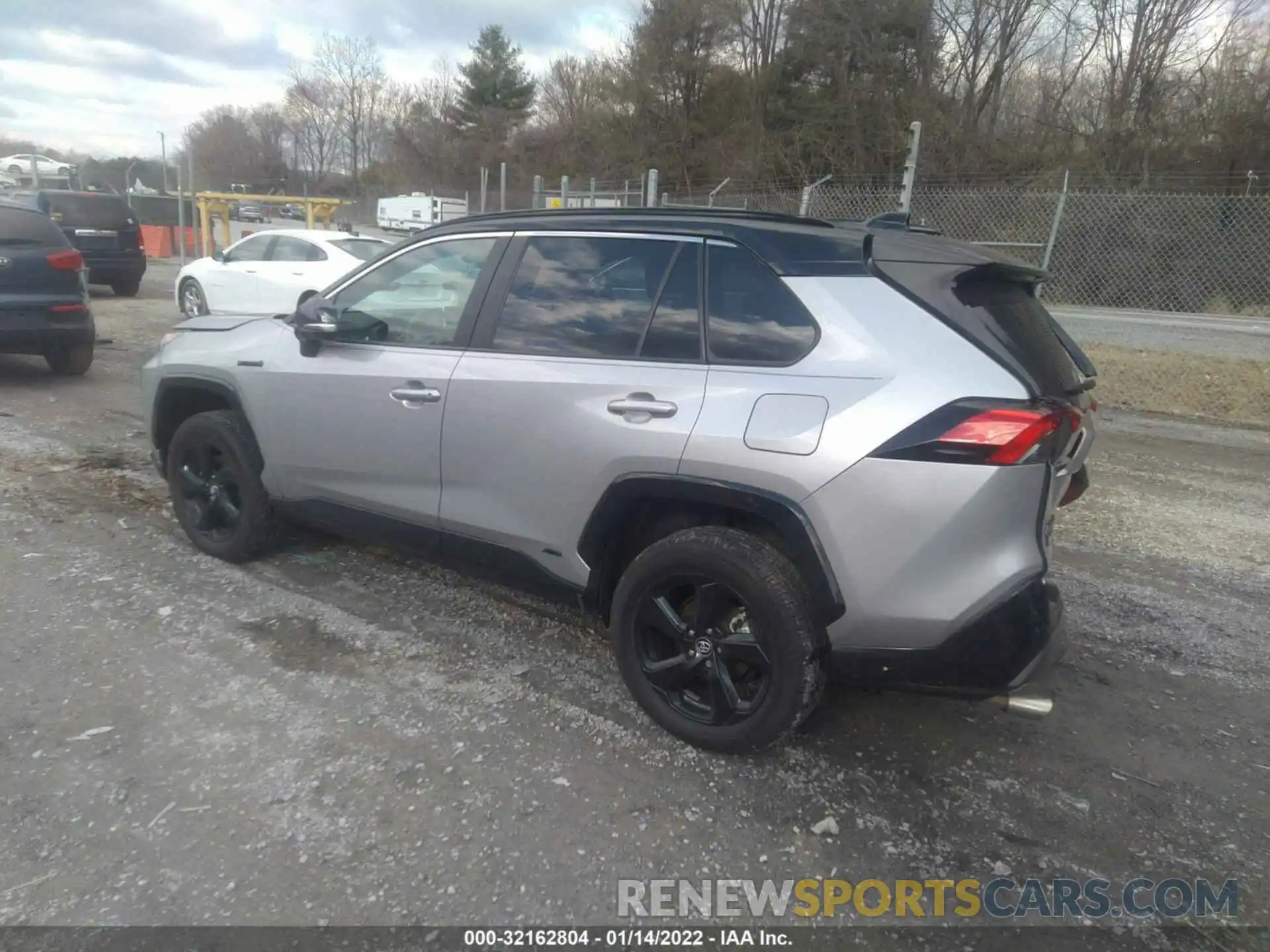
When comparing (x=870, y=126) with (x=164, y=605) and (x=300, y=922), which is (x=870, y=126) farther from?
(x=300, y=922)

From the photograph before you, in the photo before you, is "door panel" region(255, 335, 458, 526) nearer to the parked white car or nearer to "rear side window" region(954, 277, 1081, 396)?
"rear side window" region(954, 277, 1081, 396)

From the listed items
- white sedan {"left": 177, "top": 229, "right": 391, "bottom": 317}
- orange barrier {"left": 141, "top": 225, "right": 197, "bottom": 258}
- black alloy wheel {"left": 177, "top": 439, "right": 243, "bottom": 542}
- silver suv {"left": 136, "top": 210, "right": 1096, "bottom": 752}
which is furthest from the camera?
orange barrier {"left": 141, "top": 225, "right": 197, "bottom": 258}

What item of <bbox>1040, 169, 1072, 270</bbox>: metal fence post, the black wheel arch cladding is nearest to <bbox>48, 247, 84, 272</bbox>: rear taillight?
the black wheel arch cladding

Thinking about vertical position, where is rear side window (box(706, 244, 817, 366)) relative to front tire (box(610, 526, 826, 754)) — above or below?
above

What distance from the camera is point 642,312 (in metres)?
3.14

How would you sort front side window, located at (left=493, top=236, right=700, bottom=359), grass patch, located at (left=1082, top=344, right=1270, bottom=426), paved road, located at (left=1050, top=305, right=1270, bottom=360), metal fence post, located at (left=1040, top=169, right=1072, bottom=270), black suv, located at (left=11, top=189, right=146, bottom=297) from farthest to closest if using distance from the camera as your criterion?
black suv, located at (left=11, top=189, right=146, bottom=297) < metal fence post, located at (left=1040, top=169, right=1072, bottom=270) < paved road, located at (left=1050, top=305, right=1270, bottom=360) < grass patch, located at (left=1082, top=344, right=1270, bottom=426) < front side window, located at (left=493, top=236, right=700, bottom=359)

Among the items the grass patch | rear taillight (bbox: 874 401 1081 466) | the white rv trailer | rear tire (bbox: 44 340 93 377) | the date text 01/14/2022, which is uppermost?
the white rv trailer

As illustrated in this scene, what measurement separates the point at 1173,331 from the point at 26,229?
473 inches

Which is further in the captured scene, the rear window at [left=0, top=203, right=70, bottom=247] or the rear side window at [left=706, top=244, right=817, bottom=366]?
the rear window at [left=0, top=203, right=70, bottom=247]

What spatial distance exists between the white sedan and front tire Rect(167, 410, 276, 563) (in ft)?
23.5

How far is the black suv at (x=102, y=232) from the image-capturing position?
50.2 feet

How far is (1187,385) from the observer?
9.38 metres

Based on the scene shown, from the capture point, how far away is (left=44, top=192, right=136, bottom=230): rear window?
1530 centimetres

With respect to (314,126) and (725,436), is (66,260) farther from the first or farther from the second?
(314,126)
